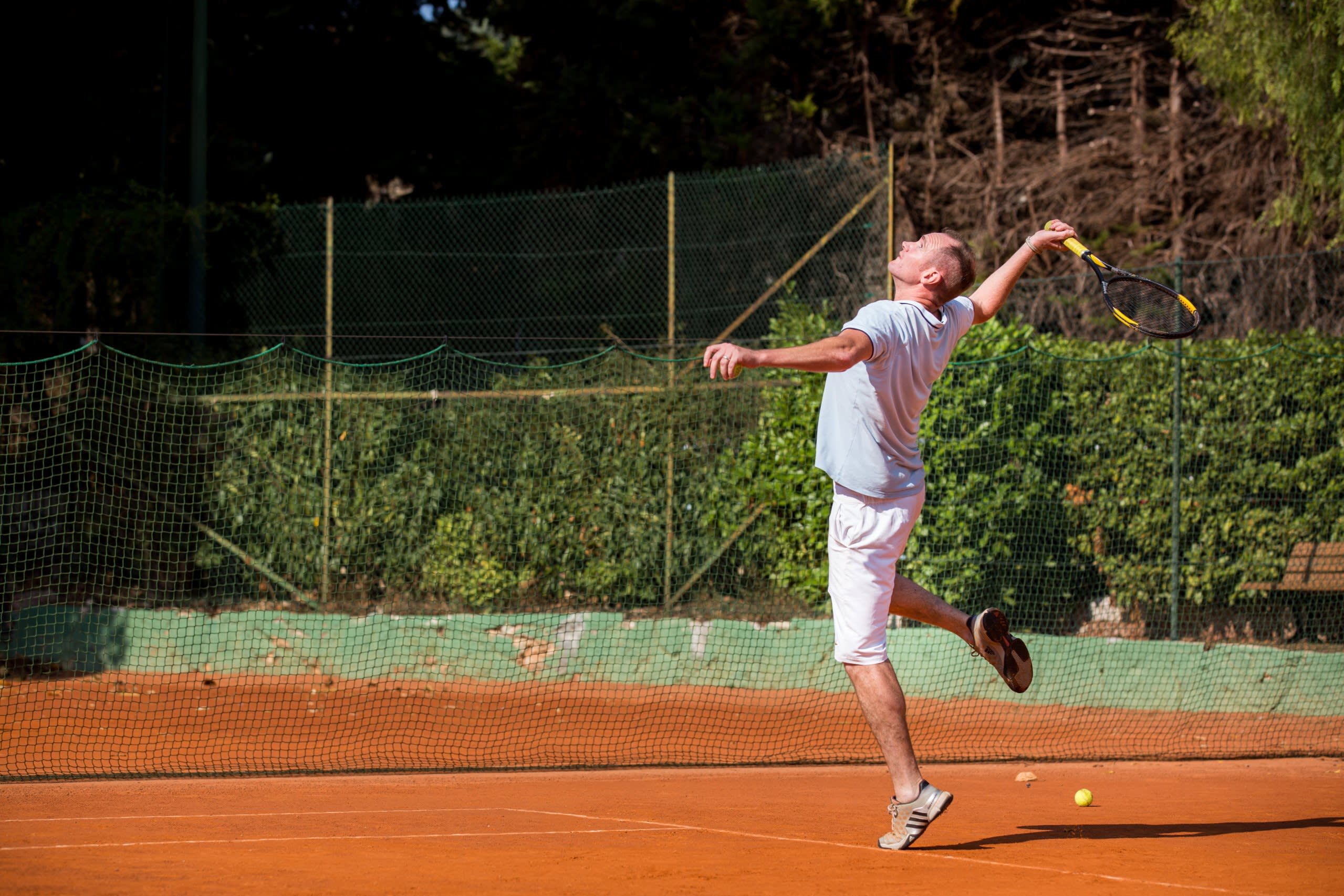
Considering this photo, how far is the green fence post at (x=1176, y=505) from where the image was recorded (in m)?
8.00

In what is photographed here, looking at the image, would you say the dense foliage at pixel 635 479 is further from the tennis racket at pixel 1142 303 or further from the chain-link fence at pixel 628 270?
the tennis racket at pixel 1142 303

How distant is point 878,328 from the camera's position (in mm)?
4223

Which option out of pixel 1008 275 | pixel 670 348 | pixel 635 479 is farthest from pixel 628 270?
pixel 1008 275

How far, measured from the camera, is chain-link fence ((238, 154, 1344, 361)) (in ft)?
31.9

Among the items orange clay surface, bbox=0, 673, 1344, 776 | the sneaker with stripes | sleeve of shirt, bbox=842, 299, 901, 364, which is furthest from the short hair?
orange clay surface, bbox=0, 673, 1344, 776

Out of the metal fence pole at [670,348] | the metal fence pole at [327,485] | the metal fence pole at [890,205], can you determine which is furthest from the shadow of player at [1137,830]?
the metal fence pole at [327,485]

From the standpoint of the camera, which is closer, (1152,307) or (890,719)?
(890,719)

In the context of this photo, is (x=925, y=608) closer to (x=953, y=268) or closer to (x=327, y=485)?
(x=953, y=268)

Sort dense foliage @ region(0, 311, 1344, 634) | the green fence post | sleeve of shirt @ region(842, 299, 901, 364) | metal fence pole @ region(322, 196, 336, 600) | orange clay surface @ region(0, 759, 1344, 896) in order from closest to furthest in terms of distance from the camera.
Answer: orange clay surface @ region(0, 759, 1344, 896) < sleeve of shirt @ region(842, 299, 901, 364) < the green fence post < dense foliage @ region(0, 311, 1344, 634) < metal fence pole @ region(322, 196, 336, 600)

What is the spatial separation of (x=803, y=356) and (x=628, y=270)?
258 inches

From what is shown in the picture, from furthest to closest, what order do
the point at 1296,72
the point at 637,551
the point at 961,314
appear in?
the point at 637,551 < the point at 1296,72 < the point at 961,314

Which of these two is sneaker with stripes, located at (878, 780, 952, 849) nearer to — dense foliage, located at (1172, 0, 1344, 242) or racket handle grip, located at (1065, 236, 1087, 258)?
racket handle grip, located at (1065, 236, 1087, 258)

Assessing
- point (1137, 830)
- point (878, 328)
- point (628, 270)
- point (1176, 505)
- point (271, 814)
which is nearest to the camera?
point (878, 328)

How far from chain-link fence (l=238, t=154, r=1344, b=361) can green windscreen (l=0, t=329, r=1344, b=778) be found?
771mm
